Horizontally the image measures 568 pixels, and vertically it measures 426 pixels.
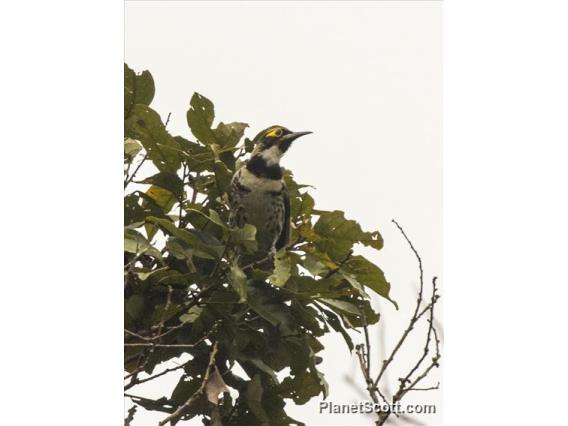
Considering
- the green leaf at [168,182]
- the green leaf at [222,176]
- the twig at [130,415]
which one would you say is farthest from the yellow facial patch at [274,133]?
the twig at [130,415]

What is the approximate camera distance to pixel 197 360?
1937 millimetres

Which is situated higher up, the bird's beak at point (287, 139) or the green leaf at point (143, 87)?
the bird's beak at point (287, 139)

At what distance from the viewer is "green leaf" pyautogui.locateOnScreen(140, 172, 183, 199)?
1.99 meters

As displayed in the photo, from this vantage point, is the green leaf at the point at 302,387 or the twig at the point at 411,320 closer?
the twig at the point at 411,320

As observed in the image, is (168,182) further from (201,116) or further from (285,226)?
(285,226)

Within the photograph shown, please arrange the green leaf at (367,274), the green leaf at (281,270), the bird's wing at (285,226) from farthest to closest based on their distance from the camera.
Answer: the bird's wing at (285,226) → the green leaf at (367,274) → the green leaf at (281,270)

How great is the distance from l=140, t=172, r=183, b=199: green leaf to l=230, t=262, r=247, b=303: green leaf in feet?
0.93

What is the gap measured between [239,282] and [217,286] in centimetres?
10

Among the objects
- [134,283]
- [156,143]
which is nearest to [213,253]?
[134,283]

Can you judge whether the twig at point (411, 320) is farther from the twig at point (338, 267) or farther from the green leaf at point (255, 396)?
the green leaf at point (255, 396)

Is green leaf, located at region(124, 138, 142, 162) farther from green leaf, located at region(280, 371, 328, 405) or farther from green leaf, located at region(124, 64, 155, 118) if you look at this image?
green leaf, located at region(280, 371, 328, 405)

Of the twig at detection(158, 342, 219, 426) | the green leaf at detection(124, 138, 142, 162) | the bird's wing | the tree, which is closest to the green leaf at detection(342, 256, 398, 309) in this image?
the tree

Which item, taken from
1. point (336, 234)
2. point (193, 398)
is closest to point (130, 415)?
point (193, 398)

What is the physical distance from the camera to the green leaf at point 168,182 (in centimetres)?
199
